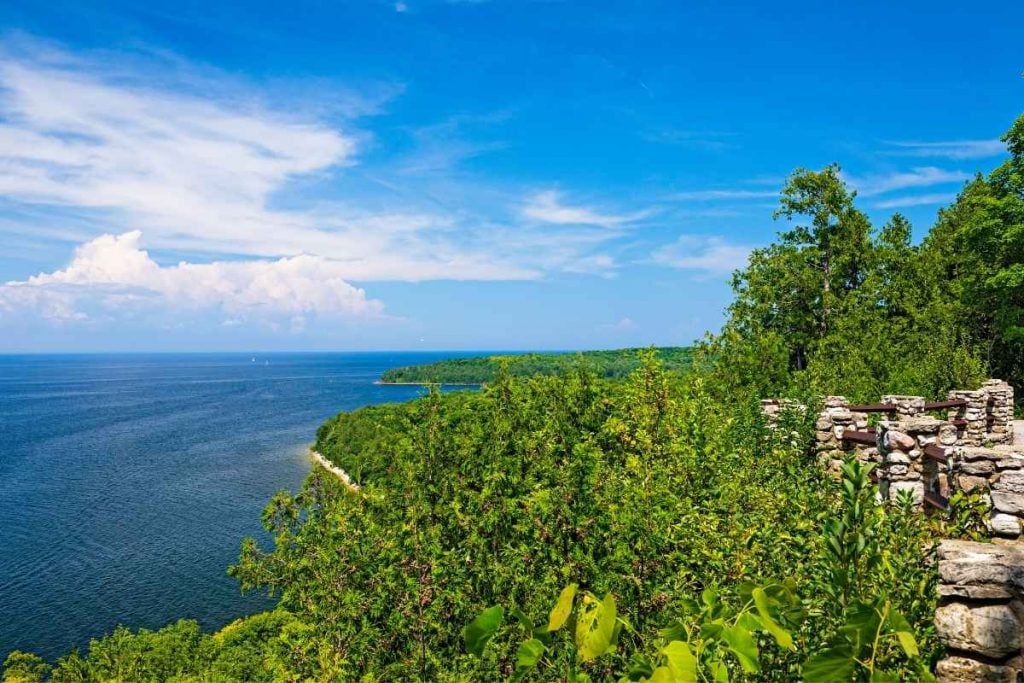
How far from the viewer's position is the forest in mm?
2242

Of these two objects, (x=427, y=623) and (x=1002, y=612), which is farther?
(x=427, y=623)

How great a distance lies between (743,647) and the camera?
5.78 feet

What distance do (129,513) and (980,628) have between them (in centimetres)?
6031

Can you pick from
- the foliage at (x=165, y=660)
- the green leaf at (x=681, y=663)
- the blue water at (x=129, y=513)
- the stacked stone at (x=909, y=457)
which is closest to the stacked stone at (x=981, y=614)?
the green leaf at (x=681, y=663)

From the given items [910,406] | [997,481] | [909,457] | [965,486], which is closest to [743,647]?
[997,481]

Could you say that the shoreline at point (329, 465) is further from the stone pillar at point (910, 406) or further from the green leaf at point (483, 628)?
the green leaf at point (483, 628)

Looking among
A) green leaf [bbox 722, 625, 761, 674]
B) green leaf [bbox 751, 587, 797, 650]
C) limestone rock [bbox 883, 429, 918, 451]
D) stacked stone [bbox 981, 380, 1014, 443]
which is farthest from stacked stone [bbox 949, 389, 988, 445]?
green leaf [bbox 722, 625, 761, 674]

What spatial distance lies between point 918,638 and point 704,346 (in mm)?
24917

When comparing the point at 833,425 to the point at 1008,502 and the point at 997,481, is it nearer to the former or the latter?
the point at 997,481

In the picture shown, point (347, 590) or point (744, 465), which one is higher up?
point (744, 465)

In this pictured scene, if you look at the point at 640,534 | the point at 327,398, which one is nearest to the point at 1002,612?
the point at 640,534

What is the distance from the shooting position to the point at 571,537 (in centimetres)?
963

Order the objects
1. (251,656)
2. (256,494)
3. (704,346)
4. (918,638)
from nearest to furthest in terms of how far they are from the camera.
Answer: (918,638) < (251,656) < (704,346) < (256,494)

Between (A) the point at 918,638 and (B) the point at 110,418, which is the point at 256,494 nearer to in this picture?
(A) the point at 918,638
